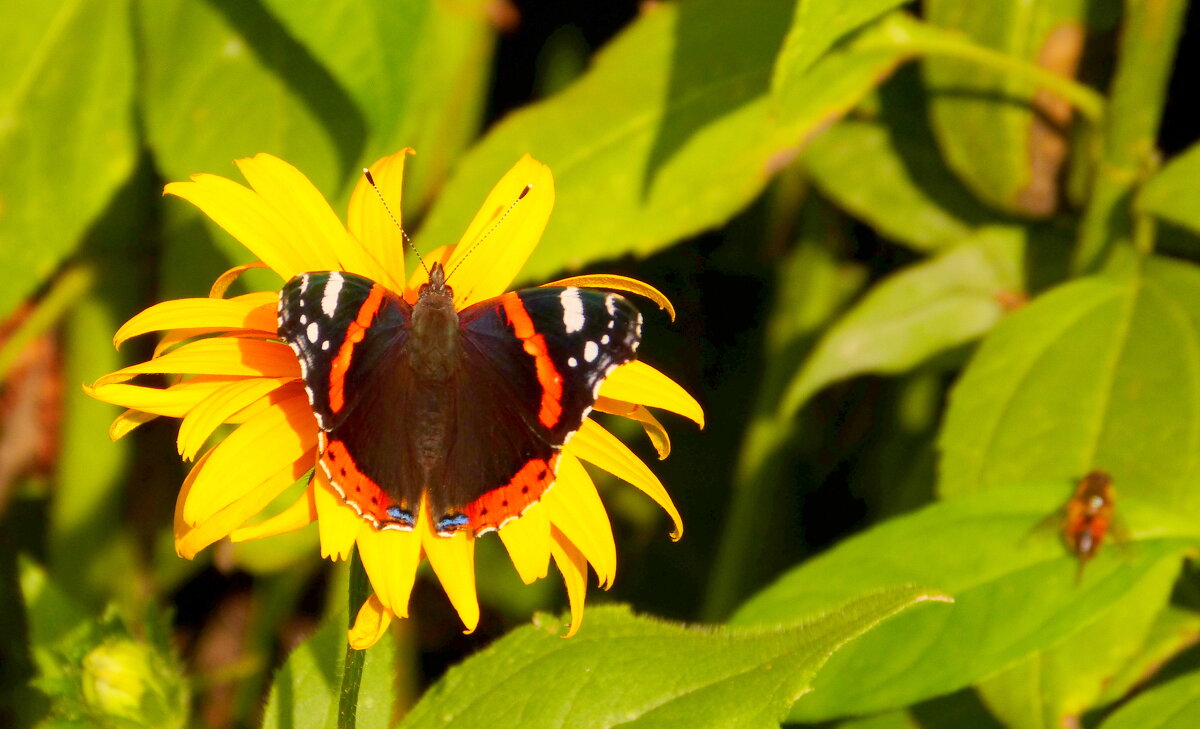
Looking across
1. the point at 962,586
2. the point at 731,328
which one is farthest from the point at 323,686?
the point at 731,328

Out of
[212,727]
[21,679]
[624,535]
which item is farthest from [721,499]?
[21,679]

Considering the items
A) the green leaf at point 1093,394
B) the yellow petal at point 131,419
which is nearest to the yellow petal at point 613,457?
the yellow petal at point 131,419

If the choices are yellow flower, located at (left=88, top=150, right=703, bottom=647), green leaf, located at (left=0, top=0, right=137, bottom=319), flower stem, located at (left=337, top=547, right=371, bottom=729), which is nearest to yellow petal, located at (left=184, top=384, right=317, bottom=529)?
yellow flower, located at (left=88, top=150, right=703, bottom=647)

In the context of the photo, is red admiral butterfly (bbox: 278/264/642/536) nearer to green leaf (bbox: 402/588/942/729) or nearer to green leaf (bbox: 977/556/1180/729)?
green leaf (bbox: 402/588/942/729)

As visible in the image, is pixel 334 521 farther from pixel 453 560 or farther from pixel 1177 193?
pixel 1177 193

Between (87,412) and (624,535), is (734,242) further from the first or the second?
(87,412)
